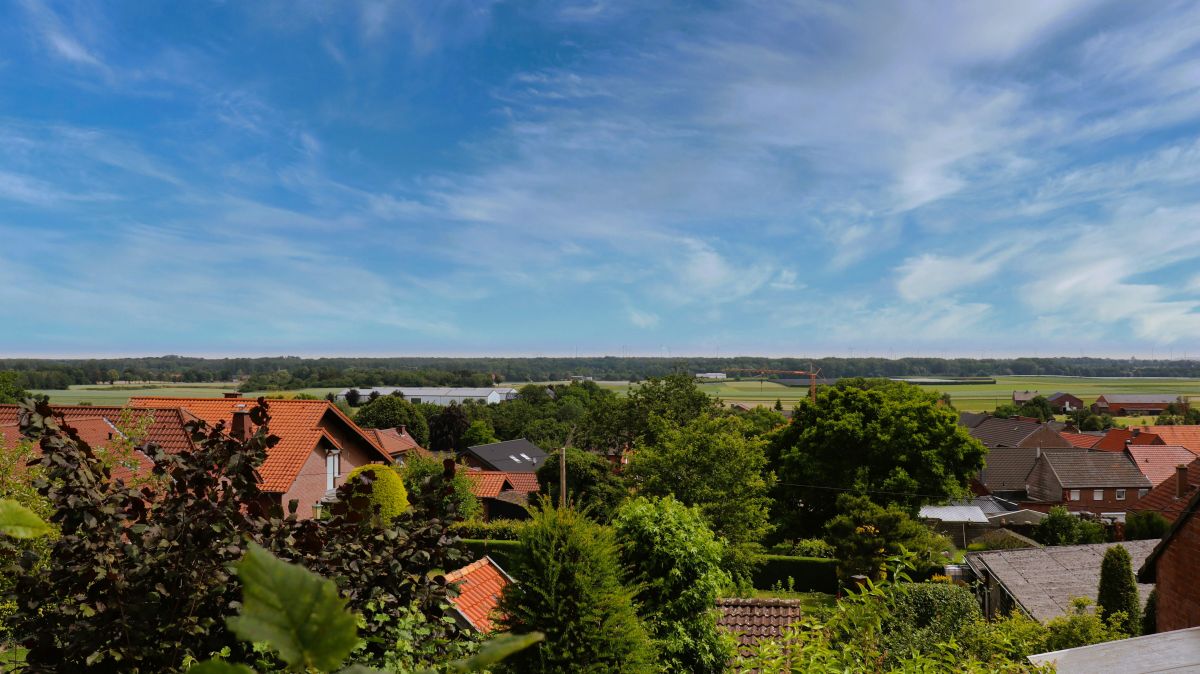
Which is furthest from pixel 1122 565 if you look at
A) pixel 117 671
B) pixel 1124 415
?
pixel 1124 415

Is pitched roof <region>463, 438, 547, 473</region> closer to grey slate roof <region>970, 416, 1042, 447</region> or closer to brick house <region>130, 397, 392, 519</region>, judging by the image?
brick house <region>130, 397, 392, 519</region>

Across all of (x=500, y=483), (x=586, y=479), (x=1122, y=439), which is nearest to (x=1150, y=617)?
(x=586, y=479)

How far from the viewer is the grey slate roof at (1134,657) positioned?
13.6ft

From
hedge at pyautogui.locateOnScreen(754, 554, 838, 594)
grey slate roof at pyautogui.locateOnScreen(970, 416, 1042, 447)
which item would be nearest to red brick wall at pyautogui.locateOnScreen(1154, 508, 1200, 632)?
hedge at pyautogui.locateOnScreen(754, 554, 838, 594)

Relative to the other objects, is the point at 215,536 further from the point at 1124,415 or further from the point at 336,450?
the point at 1124,415

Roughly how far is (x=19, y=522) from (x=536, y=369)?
173 meters

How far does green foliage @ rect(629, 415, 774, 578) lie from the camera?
76.2 feet

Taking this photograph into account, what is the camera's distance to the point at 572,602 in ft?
23.9

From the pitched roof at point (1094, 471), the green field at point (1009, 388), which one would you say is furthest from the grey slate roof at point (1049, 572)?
the green field at point (1009, 388)

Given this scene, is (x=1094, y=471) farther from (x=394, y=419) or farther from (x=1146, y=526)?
(x=394, y=419)

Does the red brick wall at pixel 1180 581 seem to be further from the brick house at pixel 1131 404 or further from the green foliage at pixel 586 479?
the brick house at pixel 1131 404

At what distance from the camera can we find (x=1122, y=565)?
47.8 feet

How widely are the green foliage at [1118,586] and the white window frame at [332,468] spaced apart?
20570mm

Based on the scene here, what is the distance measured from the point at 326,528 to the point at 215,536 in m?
0.74
